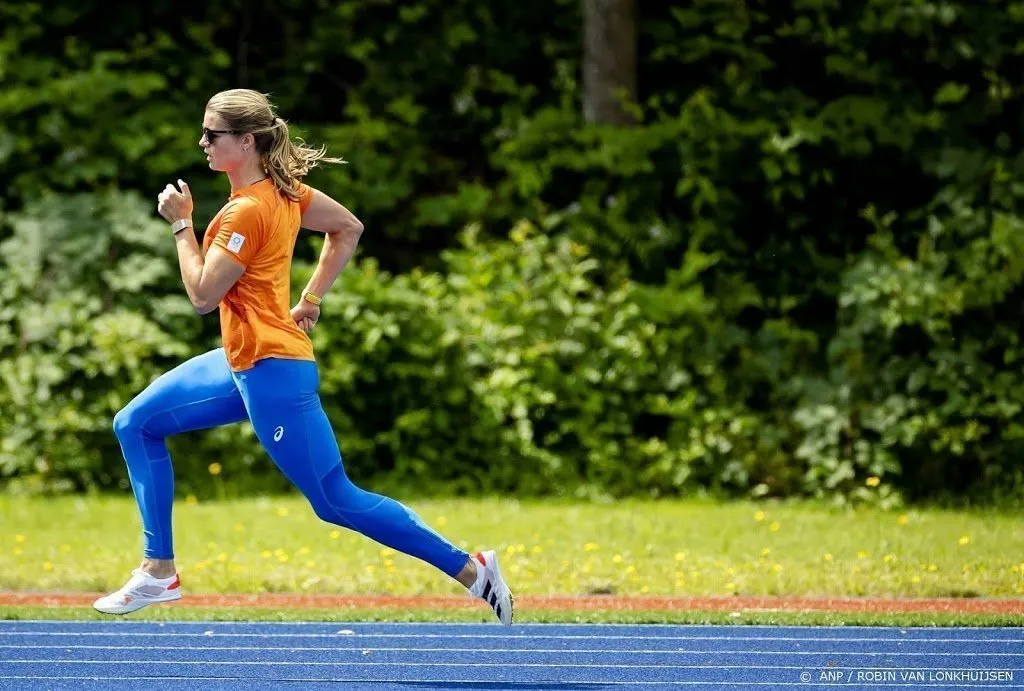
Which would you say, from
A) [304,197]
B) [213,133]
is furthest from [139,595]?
[213,133]

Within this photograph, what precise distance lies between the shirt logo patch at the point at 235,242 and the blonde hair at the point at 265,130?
0.97 ft

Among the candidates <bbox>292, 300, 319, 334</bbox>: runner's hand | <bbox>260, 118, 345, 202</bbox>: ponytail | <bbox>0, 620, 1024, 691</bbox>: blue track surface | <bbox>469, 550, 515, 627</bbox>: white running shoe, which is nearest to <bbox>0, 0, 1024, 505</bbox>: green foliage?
<bbox>0, 620, 1024, 691</bbox>: blue track surface

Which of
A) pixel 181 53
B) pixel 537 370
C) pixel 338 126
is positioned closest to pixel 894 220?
pixel 537 370

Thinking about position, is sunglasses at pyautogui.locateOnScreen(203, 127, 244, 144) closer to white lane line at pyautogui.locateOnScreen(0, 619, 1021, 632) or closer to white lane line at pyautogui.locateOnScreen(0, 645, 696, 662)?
white lane line at pyautogui.locateOnScreen(0, 645, 696, 662)

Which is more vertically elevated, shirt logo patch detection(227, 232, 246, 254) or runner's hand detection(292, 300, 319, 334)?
shirt logo patch detection(227, 232, 246, 254)

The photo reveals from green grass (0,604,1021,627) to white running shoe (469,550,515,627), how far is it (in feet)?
3.72

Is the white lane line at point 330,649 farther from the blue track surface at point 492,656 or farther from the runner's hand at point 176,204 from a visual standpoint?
the runner's hand at point 176,204

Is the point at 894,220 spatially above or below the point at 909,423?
above

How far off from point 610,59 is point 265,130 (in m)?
7.12

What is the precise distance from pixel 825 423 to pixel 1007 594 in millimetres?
3284

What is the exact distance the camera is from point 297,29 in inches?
528

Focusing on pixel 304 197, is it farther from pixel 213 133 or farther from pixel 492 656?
pixel 492 656

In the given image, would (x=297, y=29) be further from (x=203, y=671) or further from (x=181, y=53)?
(x=203, y=671)

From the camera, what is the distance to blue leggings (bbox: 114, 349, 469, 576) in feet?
18.8
